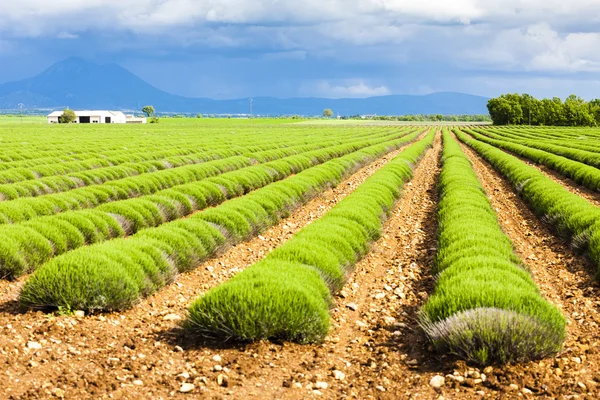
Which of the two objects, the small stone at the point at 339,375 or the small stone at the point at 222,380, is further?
the small stone at the point at 339,375

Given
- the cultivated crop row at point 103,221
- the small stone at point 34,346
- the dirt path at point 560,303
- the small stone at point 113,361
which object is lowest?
the dirt path at point 560,303

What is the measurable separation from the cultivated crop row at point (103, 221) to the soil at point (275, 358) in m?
0.66

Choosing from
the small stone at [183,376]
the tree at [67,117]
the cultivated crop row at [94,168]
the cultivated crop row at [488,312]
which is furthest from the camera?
the tree at [67,117]

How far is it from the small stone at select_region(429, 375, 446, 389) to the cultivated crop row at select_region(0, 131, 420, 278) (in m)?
5.92

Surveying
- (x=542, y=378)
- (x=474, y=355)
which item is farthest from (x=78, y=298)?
(x=542, y=378)

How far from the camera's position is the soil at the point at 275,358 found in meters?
5.13

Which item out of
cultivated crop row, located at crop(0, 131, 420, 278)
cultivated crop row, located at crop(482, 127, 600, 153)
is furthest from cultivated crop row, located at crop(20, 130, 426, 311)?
cultivated crop row, located at crop(482, 127, 600, 153)

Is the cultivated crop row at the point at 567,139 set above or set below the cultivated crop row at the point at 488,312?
below

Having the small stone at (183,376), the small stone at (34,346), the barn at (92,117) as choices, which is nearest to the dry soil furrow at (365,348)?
the small stone at (183,376)

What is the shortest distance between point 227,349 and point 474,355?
2.25 m

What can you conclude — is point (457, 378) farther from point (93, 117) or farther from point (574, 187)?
point (93, 117)

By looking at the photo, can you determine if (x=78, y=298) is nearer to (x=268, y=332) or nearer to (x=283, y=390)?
(x=268, y=332)

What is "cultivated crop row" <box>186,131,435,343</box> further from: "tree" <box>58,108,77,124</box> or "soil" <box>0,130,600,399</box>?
"tree" <box>58,108,77,124</box>

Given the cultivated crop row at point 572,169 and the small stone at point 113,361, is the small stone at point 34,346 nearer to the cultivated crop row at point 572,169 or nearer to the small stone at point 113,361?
the small stone at point 113,361
